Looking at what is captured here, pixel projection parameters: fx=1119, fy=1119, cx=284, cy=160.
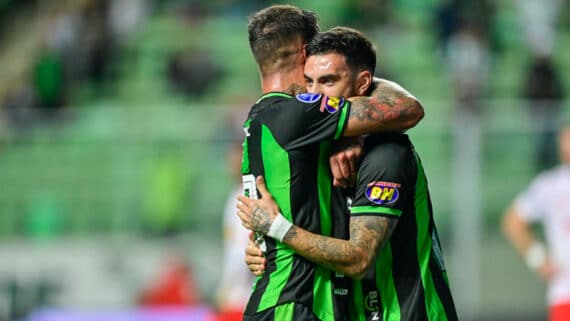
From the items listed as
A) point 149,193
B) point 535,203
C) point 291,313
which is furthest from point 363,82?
point 149,193

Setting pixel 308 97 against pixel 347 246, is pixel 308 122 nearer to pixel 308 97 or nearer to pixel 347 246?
pixel 308 97

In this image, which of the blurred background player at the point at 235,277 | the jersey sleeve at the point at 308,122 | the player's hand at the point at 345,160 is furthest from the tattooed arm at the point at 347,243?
the blurred background player at the point at 235,277

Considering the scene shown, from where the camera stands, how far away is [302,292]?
4.54 metres

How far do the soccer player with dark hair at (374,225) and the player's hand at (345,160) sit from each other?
1.5 inches

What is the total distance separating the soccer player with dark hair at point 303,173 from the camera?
4.52 m

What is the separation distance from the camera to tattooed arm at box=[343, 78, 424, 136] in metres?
4.52

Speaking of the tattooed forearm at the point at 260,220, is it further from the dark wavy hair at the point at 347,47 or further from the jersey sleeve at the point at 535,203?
the jersey sleeve at the point at 535,203

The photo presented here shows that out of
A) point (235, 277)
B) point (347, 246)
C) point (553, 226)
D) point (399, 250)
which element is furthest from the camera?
point (553, 226)

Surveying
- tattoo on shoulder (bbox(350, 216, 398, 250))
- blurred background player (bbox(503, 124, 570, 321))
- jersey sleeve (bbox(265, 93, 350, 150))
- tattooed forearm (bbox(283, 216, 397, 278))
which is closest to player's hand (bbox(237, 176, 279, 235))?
tattooed forearm (bbox(283, 216, 397, 278))

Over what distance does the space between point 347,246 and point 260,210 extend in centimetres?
40

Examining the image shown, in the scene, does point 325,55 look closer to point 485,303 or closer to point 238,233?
point 238,233

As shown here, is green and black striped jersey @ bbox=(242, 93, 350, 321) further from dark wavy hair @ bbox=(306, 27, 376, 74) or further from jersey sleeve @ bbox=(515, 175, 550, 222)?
jersey sleeve @ bbox=(515, 175, 550, 222)

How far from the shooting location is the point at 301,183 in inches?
179

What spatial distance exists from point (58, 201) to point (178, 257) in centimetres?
155
